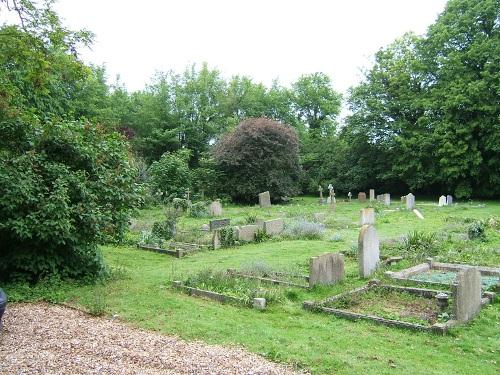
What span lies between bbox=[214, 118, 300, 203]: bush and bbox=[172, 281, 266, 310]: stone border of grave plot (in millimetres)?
25846

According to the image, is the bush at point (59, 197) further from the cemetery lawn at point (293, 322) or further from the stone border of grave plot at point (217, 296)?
the stone border of grave plot at point (217, 296)

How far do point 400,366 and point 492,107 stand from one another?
33.5 m

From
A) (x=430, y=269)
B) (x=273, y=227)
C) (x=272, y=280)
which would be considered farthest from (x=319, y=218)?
(x=272, y=280)

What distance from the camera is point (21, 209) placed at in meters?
9.16

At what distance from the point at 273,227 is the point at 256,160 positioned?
18.2 metres

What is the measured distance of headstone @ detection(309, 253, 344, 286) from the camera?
383 inches

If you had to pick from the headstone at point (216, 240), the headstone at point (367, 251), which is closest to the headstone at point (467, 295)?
the headstone at point (367, 251)

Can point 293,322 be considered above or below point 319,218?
below

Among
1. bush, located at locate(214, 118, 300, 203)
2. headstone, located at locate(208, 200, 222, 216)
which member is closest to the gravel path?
headstone, located at locate(208, 200, 222, 216)

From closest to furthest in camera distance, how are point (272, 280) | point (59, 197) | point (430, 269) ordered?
point (59, 197) < point (272, 280) < point (430, 269)

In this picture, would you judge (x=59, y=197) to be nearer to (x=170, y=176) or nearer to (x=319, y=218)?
(x=319, y=218)

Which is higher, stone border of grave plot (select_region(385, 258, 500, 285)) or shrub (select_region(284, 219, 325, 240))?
shrub (select_region(284, 219, 325, 240))

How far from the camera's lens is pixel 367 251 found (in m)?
11.1

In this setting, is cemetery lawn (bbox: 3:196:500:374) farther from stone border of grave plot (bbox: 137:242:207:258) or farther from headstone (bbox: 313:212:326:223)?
headstone (bbox: 313:212:326:223)
